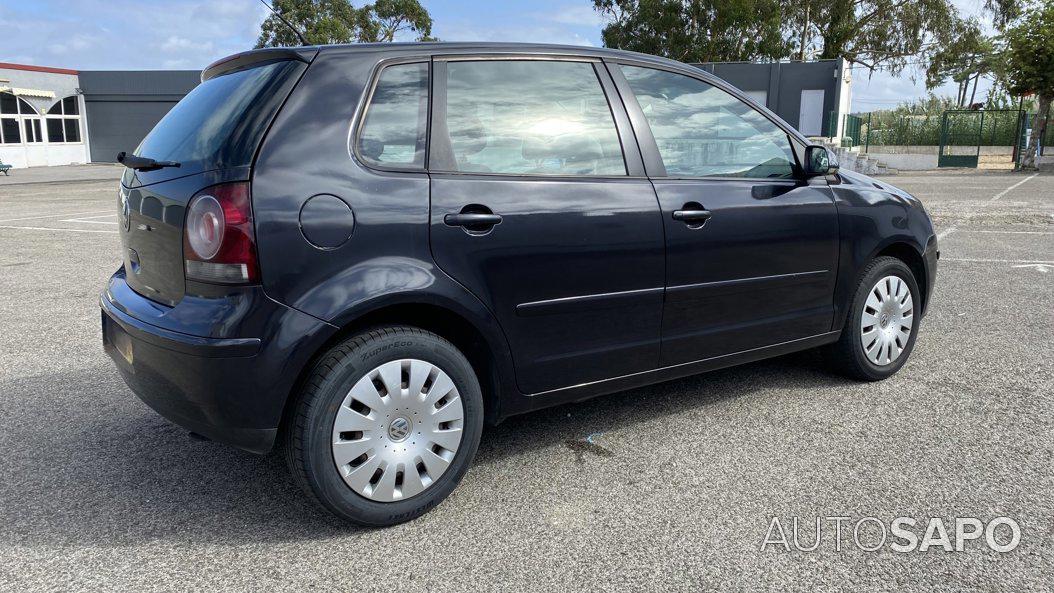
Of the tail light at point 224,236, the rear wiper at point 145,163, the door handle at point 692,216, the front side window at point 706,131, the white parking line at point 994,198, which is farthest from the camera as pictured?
the white parking line at point 994,198

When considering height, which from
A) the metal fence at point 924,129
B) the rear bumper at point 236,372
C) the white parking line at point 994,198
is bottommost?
the white parking line at point 994,198

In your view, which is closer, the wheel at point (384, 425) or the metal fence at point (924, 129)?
the wheel at point (384, 425)

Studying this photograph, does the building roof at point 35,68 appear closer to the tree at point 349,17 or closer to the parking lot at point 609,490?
the tree at point 349,17

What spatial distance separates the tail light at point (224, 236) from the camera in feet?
8.52

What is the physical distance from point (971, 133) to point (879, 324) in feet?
98.0

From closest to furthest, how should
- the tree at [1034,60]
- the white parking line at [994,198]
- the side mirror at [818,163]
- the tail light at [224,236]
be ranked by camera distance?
the tail light at [224,236] → the side mirror at [818,163] → the white parking line at [994,198] → the tree at [1034,60]

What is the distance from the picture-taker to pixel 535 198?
3096 millimetres

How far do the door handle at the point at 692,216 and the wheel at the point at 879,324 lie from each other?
1.23 metres

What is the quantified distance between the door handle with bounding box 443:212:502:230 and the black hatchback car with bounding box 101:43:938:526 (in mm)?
12

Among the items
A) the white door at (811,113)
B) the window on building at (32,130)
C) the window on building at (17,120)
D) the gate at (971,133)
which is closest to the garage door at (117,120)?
the window on building at (32,130)

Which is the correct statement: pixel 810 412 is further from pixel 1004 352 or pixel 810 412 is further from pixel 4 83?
pixel 4 83

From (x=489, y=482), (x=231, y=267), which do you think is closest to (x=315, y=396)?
(x=231, y=267)

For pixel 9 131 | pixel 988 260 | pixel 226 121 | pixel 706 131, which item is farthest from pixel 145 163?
pixel 9 131

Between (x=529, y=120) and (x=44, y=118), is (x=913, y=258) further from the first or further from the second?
(x=44, y=118)
